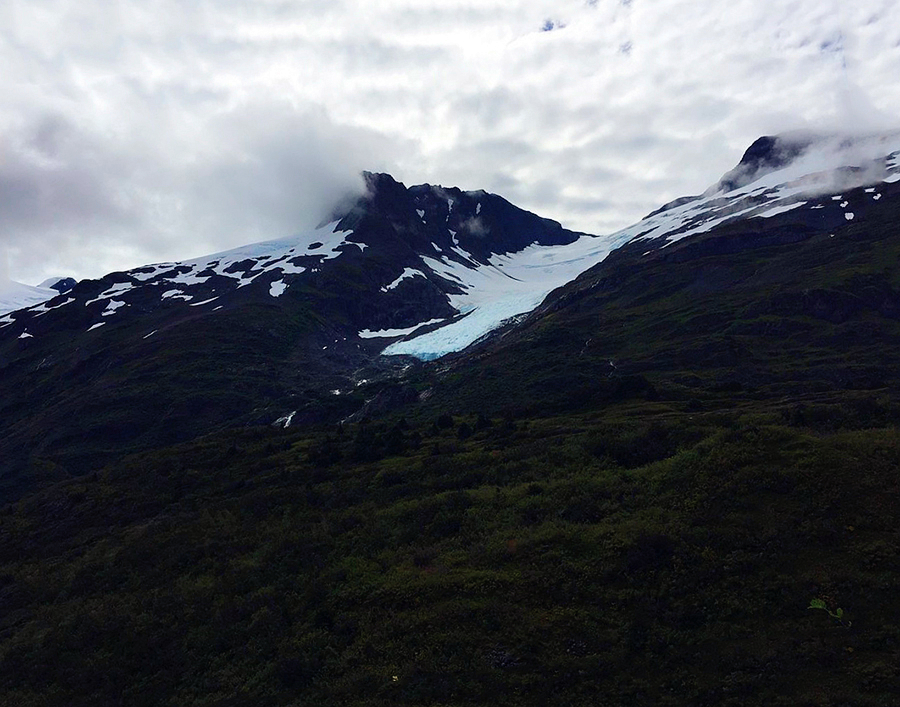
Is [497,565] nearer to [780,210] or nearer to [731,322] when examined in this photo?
[731,322]

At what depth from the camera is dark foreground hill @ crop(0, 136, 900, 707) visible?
24453mm

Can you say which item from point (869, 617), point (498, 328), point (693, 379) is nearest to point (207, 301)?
point (498, 328)

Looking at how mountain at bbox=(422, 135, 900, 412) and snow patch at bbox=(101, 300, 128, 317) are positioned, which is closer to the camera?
mountain at bbox=(422, 135, 900, 412)

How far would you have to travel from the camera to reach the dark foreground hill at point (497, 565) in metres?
24.5

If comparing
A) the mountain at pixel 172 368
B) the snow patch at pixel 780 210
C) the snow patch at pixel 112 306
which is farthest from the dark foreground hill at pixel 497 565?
the snow patch at pixel 112 306

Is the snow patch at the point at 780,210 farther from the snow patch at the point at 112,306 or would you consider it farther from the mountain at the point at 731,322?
the snow patch at the point at 112,306

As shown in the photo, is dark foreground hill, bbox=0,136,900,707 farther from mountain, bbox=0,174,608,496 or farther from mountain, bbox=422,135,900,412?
mountain, bbox=0,174,608,496

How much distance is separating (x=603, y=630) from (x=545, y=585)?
3955 millimetres

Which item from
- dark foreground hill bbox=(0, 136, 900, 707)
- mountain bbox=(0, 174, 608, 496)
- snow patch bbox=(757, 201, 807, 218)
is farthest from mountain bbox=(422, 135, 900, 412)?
mountain bbox=(0, 174, 608, 496)

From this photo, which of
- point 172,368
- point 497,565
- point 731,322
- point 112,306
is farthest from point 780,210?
point 112,306

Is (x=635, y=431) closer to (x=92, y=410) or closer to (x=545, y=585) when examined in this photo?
(x=545, y=585)

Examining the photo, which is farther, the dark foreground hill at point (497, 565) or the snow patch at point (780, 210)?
the snow patch at point (780, 210)

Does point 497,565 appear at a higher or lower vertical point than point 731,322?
higher

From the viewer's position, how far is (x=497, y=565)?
3234cm
